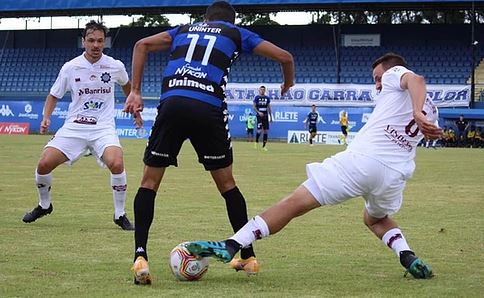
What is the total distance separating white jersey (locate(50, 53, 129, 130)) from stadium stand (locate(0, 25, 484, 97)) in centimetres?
3777

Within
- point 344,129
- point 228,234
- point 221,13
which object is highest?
point 221,13

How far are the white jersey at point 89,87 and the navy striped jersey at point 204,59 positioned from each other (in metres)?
3.49

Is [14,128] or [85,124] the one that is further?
[14,128]

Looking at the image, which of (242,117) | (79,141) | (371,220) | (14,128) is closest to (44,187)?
(79,141)

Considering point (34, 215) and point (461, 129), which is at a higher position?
point (34, 215)

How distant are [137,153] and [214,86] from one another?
2055 centimetres

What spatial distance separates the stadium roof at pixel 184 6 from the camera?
145 feet

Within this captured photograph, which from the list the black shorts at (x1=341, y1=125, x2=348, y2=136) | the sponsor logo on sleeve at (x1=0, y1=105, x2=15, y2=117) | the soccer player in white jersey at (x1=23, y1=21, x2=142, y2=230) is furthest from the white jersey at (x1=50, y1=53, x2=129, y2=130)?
the sponsor logo on sleeve at (x1=0, y1=105, x2=15, y2=117)

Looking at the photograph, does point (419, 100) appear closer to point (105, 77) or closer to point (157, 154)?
point (157, 154)

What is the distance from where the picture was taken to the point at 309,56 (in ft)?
169

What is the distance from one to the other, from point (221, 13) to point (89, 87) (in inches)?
139

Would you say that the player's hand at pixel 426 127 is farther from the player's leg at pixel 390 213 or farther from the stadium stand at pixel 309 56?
the stadium stand at pixel 309 56

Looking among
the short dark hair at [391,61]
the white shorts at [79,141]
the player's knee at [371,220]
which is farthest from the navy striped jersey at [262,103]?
the short dark hair at [391,61]

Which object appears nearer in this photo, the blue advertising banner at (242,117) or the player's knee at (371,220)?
the player's knee at (371,220)
